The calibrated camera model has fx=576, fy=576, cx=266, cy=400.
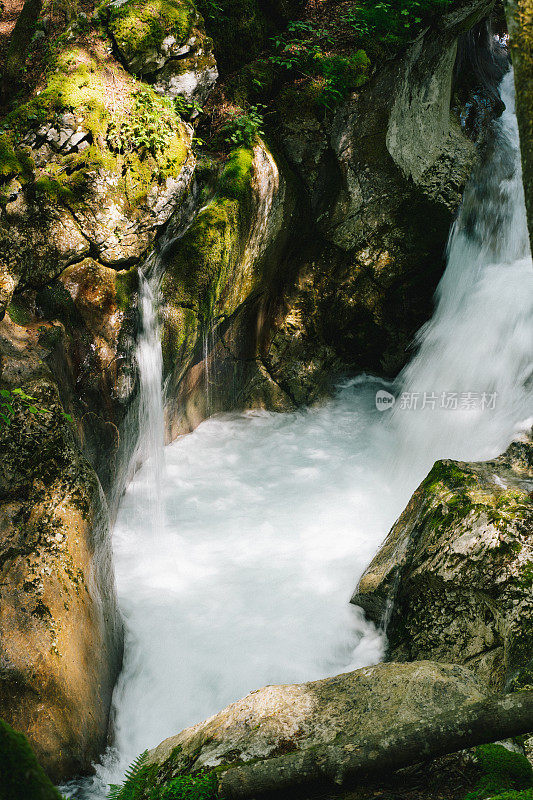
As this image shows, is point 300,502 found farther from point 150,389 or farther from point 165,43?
point 165,43

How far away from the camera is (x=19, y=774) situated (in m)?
1.49

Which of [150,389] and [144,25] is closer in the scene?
[144,25]

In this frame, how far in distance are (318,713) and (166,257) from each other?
4.92 m

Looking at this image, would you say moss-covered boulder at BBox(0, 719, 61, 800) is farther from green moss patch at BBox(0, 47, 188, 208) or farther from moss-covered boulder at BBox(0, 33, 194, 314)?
green moss patch at BBox(0, 47, 188, 208)

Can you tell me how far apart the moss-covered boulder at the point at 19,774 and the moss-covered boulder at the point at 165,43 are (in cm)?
617

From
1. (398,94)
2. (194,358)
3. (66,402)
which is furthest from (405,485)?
(398,94)

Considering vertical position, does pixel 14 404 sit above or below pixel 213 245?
below

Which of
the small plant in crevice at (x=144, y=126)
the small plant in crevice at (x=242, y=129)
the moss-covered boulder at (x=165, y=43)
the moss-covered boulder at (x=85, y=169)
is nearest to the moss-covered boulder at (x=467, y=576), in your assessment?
the moss-covered boulder at (x=85, y=169)

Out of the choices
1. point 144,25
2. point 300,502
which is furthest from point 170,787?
point 144,25

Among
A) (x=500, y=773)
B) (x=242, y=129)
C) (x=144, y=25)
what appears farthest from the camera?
(x=242, y=129)

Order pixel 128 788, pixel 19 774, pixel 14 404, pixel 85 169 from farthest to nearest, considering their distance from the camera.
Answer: pixel 85 169
pixel 14 404
pixel 128 788
pixel 19 774

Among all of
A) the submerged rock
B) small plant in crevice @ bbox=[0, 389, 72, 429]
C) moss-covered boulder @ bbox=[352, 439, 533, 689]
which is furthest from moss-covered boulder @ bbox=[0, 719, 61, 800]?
small plant in crevice @ bbox=[0, 389, 72, 429]

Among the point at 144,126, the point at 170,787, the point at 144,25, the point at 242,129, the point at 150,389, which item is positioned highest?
the point at 144,25

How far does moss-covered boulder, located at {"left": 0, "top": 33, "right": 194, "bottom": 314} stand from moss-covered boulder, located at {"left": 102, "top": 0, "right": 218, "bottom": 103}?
247mm
